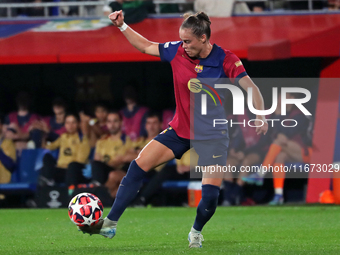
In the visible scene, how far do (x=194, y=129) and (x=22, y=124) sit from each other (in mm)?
6442

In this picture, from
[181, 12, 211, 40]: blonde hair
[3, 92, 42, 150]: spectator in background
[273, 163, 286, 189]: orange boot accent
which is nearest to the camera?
[181, 12, 211, 40]: blonde hair

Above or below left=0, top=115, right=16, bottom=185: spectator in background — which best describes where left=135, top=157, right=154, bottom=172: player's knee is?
above

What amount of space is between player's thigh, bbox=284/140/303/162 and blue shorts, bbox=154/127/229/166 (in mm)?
4646

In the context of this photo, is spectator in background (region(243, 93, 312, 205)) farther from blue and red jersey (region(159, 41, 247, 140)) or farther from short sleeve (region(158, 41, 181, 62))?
short sleeve (region(158, 41, 181, 62))

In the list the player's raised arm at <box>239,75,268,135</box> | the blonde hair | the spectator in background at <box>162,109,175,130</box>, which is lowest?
the spectator in background at <box>162,109,175,130</box>

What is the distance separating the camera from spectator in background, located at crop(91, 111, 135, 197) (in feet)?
33.5

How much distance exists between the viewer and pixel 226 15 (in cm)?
1134

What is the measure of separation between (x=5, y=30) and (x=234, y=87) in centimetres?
451

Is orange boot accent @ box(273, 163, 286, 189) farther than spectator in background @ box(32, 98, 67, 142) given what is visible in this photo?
No

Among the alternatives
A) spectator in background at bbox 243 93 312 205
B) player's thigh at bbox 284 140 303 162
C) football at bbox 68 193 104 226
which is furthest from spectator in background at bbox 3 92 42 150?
football at bbox 68 193 104 226

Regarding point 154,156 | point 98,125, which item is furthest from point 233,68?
point 98,125

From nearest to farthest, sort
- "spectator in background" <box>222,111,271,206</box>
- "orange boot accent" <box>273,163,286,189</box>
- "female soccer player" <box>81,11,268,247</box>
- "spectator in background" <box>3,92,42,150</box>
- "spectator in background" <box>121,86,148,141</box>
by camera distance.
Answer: "female soccer player" <box>81,11,268,247</box> → "orange boot accent" <box>273,163,286,189</box> → "spectator in background" <box>222,111,271,206</box> → "spectator in background" <box>121,86,148,141</box> → "spectator in background" <box>3,92,42,150</box>

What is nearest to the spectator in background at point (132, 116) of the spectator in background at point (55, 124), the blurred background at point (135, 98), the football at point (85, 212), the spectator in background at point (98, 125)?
the blurred background at point (135, 98)

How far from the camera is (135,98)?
11.0 m
